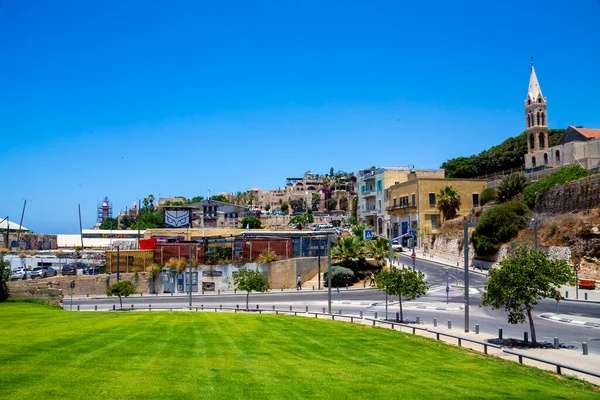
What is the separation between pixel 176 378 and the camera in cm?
1205

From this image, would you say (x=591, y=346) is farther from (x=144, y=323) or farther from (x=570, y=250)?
(x=570, y=250)

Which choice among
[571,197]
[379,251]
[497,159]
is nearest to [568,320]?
[571,197]

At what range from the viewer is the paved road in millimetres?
26125

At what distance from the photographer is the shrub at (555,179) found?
56.9 meters

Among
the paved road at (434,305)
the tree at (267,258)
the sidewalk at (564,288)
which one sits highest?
the tree at (267,258)

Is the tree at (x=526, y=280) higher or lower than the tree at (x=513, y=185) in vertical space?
lower

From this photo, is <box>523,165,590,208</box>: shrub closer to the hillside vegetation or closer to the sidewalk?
the sidewalk

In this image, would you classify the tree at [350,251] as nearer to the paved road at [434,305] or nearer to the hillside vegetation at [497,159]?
the paved road at [434,305]

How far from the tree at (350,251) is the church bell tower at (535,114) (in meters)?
44.5

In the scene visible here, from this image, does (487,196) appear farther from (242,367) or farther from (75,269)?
(242,367)

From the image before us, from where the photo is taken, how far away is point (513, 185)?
6638 centimetres

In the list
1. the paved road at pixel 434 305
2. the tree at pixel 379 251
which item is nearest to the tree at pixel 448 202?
the paved road at pixel 434 305

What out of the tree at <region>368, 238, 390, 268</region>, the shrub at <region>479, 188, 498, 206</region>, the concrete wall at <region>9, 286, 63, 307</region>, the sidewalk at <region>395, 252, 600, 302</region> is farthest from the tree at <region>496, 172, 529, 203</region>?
the concrete wall at <region>9, 286, 63, 307</region>

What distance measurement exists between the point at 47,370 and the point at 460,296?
3678 cm
